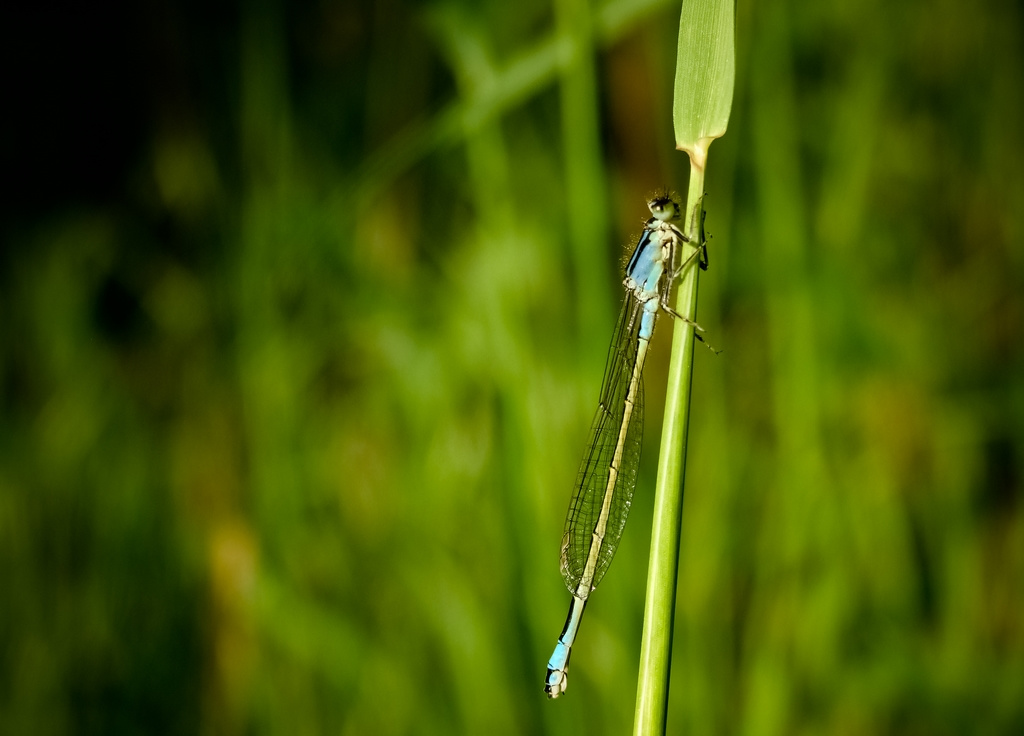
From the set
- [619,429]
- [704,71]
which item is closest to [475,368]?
[619,429]

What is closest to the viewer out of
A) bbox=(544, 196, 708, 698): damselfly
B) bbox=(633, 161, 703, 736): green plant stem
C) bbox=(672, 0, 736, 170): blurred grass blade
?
bbox=(633, 161, 703, 736): green plant stem

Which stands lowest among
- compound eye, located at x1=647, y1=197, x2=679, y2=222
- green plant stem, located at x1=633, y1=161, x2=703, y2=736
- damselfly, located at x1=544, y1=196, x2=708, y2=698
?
green plant stem, located at x1=633, y1=161, x2=703, y2=736

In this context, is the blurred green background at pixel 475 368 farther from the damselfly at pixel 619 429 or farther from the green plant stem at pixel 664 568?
the green plant stem at pixel 664 568

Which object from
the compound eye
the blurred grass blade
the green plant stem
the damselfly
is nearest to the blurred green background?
the damselfly

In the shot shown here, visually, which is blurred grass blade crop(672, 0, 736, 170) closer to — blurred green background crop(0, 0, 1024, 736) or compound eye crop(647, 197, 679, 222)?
blurred green background crop(0, 0, 1024, 736)

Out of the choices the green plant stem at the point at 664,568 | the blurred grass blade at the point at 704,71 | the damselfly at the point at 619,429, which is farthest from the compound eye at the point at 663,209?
the green plant stem at the point at 664,568

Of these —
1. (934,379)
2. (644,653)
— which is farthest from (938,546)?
(644,653)

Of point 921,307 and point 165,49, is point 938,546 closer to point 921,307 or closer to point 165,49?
point 921,307
